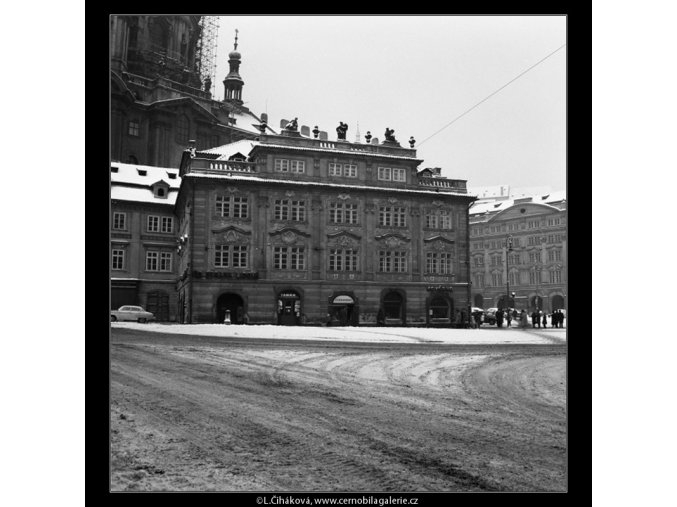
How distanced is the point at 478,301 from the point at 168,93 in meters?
8.32

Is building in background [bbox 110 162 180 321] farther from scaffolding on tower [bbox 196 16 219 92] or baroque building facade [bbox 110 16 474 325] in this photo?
scaffolding on tower [bbox 196 16 219 92]

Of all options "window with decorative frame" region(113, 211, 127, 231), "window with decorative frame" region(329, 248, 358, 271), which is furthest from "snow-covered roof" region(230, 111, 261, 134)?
"window with decorative frame" region(113, 211, 127, 231)

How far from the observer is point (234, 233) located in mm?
11406

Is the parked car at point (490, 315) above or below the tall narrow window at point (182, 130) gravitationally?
below

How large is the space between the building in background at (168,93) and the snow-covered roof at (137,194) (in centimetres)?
36

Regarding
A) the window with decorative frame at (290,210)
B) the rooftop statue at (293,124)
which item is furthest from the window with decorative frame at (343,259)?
the rooftop statue at (293,124)

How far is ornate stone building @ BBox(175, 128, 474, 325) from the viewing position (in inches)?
362

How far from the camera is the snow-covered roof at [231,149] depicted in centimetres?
1328

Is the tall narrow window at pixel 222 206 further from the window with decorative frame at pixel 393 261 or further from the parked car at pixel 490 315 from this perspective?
the parked car at pixel 490 315

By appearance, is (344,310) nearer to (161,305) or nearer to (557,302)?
(161,305)

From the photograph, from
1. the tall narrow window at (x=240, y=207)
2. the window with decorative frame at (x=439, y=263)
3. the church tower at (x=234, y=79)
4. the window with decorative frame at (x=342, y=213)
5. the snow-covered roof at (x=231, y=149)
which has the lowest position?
the window with decorative frame at (x=439, y=263)

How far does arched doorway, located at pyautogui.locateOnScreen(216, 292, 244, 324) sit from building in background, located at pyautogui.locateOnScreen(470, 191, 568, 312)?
12.3 ft
